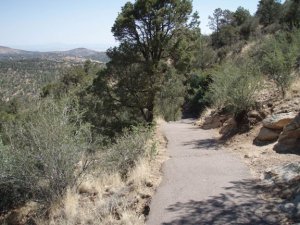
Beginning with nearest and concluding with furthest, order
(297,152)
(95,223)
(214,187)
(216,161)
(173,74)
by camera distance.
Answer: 1. (95,223)
2. (214,187)
3. (297,152)
4. (216,161)
5. (173,74)

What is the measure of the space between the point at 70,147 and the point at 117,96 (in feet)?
37.8

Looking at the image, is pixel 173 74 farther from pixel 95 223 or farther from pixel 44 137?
pixel 95 223

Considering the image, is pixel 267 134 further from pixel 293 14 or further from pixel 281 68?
pixel 293 14

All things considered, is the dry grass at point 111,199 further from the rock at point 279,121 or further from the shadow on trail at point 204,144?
the rock at point 279,121

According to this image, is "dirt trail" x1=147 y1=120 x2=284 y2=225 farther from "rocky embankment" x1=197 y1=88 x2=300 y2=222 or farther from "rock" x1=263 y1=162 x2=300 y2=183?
"rock" x1=263 y1=162 x2=300 y2=183

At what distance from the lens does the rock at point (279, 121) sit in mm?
9883

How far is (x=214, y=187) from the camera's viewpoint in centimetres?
749

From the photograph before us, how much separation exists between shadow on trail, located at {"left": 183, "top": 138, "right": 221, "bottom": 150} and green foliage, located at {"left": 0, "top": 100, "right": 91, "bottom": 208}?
4224 mm

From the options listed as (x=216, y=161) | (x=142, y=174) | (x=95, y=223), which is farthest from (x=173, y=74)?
(x=95, y=223)

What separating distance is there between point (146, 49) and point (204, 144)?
9338 mm

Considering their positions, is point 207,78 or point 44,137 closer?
point 44,137

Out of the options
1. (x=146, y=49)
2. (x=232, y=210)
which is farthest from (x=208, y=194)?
(x=146, y=49)

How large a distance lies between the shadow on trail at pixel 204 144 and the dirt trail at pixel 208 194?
482 mm

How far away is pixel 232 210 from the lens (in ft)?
20.5
